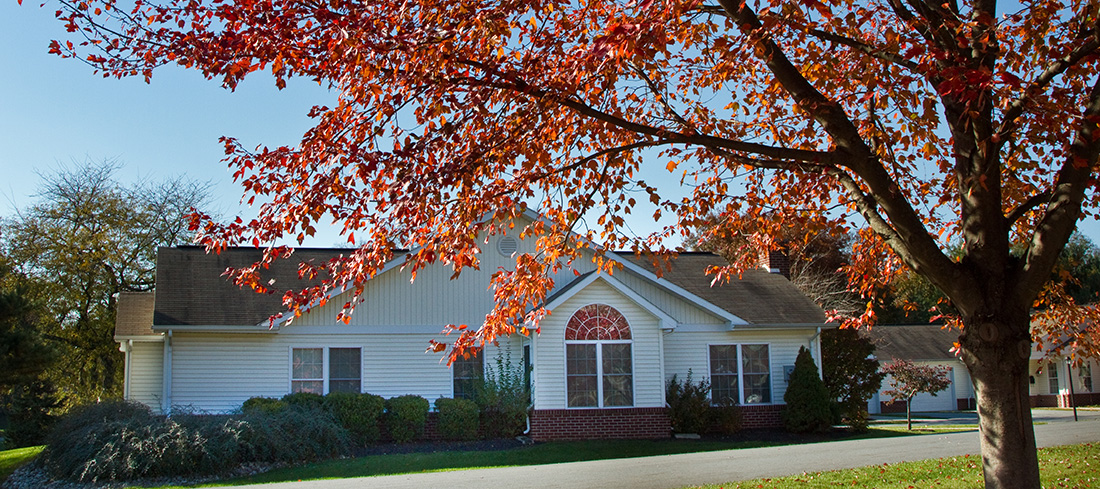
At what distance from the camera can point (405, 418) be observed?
19.3 metres

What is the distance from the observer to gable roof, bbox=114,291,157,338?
19906 millimetres

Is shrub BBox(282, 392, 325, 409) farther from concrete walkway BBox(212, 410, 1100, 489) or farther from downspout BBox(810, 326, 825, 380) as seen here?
downspout BBox(810, 326, 825, 380)

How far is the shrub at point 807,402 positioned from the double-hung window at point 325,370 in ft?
34.4

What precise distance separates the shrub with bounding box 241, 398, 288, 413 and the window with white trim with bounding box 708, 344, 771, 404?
10.5 metres

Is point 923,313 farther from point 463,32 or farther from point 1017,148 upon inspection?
point 463,32

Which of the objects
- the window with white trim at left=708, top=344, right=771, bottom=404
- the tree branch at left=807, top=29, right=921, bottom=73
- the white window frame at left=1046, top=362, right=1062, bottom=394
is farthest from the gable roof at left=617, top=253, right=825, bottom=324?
the white window frame at left=1046, top=362, right=1062, bottom=394

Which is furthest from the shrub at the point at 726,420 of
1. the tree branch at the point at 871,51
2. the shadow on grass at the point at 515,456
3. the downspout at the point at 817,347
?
the tree branch at the point at 871,51

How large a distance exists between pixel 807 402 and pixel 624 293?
5.39 meters

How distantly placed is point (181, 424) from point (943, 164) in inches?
494

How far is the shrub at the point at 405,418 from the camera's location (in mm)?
19250

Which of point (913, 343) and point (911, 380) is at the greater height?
point (913, 343)

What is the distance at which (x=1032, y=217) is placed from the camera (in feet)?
32.3

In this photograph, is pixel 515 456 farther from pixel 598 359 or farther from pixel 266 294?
pixel 266 294

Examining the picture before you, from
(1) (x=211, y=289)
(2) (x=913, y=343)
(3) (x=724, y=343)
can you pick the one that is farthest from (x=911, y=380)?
(1) (x=211, y=289)
